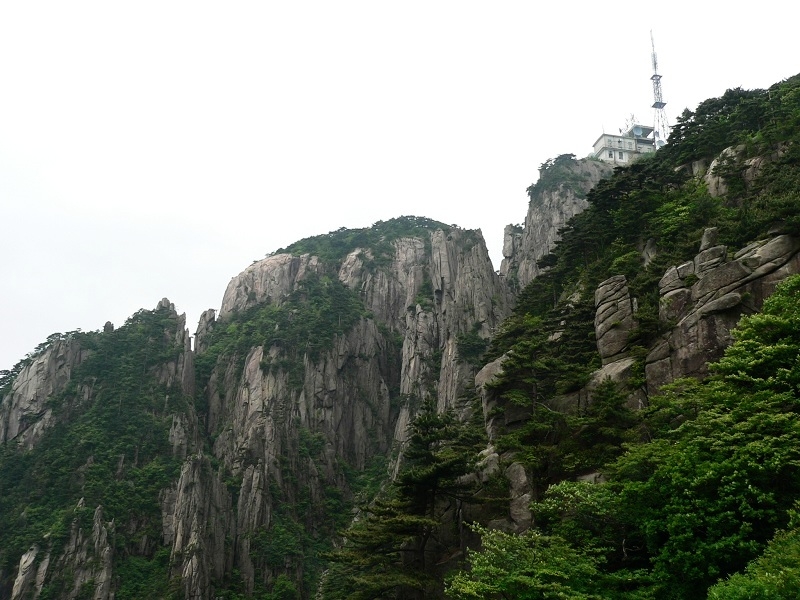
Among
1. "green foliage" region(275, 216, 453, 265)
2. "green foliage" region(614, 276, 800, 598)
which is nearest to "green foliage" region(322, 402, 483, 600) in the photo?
"green foliage" region(614, 276, 800, 598)

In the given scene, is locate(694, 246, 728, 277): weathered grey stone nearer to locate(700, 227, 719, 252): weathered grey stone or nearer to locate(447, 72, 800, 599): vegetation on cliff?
locate(700, 227, 719, 252): weathered grey stone

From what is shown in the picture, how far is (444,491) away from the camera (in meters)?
25.9

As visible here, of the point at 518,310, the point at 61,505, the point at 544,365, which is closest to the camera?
the point at 544,365

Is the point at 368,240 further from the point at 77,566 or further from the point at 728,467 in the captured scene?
the point at 728,467

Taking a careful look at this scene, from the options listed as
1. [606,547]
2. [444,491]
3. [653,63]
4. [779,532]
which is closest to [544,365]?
[444,491]

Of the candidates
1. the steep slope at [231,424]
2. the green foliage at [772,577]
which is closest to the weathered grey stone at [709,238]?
the green foliage at [772,577]

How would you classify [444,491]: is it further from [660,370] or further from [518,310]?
[518,310]

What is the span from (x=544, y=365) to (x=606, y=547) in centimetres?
1134

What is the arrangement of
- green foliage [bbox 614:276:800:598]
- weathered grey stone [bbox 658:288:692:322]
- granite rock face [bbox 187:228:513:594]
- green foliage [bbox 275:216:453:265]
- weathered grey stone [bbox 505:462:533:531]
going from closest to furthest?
green foliage [bbox 614:276:800:598] → weathered grey stone [bbox 505:462:533:531] → weathered grey stone [bbox 658:288:692:322] → granite rock face [bbox 187:228:513:594] → green foliage [bbox 275:216:453:265]

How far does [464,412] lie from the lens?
48438 mm

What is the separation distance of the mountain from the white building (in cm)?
720

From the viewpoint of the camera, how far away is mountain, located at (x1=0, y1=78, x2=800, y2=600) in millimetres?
18047

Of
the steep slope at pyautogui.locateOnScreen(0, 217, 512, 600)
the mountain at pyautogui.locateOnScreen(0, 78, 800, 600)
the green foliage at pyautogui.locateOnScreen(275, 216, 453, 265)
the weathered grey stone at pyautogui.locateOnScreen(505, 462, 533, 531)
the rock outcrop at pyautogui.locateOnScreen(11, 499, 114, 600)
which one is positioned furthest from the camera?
the green foliage at pyautogui.locateOnScreen(275, 216, 453, 265)

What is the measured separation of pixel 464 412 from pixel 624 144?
197 ft
